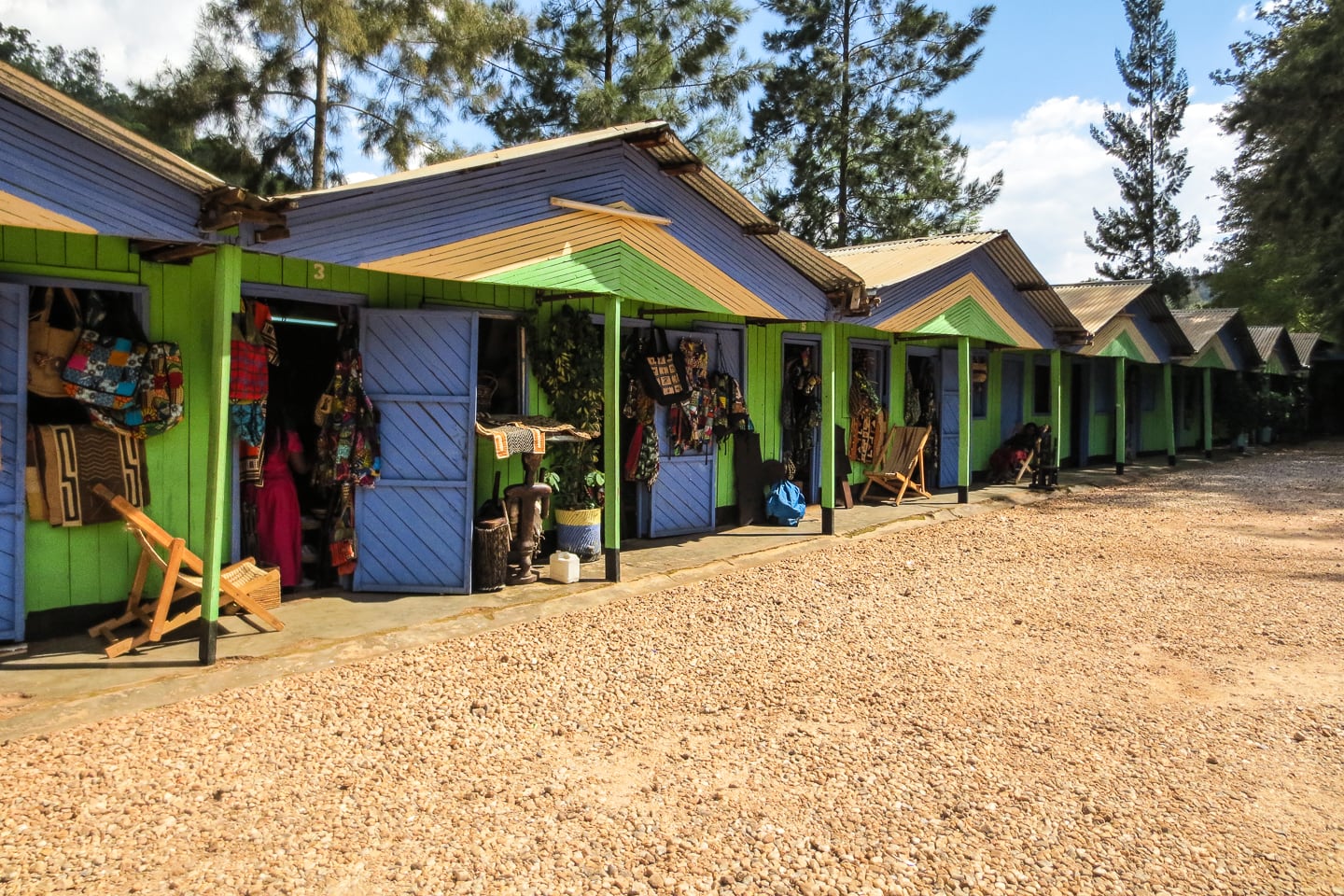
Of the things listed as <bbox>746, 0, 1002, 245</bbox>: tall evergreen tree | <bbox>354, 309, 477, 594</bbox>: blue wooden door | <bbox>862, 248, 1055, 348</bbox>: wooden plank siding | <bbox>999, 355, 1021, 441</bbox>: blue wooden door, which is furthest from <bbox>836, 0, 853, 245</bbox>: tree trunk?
<bbox>354, 309, 477, 594</bbox>: blue wooden door

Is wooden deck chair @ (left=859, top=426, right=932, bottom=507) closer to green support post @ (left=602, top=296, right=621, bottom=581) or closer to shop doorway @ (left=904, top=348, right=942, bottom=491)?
shop doorway @ (left=904, top=348, right=942, bottom=491)

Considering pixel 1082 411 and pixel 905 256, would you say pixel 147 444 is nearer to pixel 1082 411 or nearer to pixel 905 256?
pixel 905 256

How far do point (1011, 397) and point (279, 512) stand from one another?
41.7 feet

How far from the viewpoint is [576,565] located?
734 cm

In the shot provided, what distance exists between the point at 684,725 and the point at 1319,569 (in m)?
6.92

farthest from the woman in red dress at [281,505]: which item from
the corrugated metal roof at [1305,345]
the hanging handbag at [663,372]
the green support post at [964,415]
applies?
the corrugated metal roof at [1305,345]

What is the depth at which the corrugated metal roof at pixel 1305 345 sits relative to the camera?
26.0 metres

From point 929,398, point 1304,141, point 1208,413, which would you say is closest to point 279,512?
point 929,398

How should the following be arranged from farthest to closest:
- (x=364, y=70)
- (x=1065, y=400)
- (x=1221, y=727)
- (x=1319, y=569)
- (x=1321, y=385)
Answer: (x=1321, y=385), (x=1065, y=400), (x=364, y=70), (x=1319, y=569), (x=1221, y=727)

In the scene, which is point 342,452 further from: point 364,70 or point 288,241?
point 364,70

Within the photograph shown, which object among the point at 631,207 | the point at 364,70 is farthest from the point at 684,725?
the point at 364,70

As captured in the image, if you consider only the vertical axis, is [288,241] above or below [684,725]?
above

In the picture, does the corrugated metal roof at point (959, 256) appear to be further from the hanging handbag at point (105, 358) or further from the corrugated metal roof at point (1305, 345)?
the corrugated metal roof at point (1305, 345)

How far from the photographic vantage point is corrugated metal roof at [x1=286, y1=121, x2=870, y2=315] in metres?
6.25
